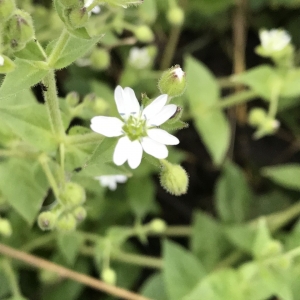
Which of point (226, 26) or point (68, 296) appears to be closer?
point (68, 296)

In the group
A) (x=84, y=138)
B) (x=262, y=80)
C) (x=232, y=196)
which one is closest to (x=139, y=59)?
(x=262, y=80)

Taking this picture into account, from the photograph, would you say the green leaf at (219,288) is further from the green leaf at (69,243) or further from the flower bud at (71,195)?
the flower bud at (71,195)

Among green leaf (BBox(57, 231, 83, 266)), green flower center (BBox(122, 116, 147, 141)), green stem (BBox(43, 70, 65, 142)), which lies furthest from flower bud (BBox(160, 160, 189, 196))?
green leaf (BBox(57, 231, 83, 266))

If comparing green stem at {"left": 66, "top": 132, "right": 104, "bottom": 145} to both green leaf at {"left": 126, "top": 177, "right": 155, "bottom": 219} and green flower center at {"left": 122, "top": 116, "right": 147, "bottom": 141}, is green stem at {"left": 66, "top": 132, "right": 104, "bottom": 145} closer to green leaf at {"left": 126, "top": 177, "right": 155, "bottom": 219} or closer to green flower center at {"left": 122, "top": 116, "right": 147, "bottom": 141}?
green flower center at {"left": 122, "top": 116, "right": 147, "bottom": 141}

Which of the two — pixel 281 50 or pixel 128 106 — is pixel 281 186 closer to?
pixel 281 50

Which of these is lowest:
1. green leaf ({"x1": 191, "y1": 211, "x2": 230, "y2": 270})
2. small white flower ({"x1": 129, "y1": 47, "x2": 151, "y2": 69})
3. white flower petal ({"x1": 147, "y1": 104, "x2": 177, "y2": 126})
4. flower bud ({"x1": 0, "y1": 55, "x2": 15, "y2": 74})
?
white flower petal ({"x1": 147, "y1": 104, "x2": 177, "y2": 126})

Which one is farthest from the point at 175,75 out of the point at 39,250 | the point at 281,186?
the point at 281,186

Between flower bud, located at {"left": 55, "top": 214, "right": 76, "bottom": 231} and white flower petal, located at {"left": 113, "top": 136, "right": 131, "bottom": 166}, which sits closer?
white flower petal, located at {"left": 113, "top": 136, "right": 131, "bottom": 166}
